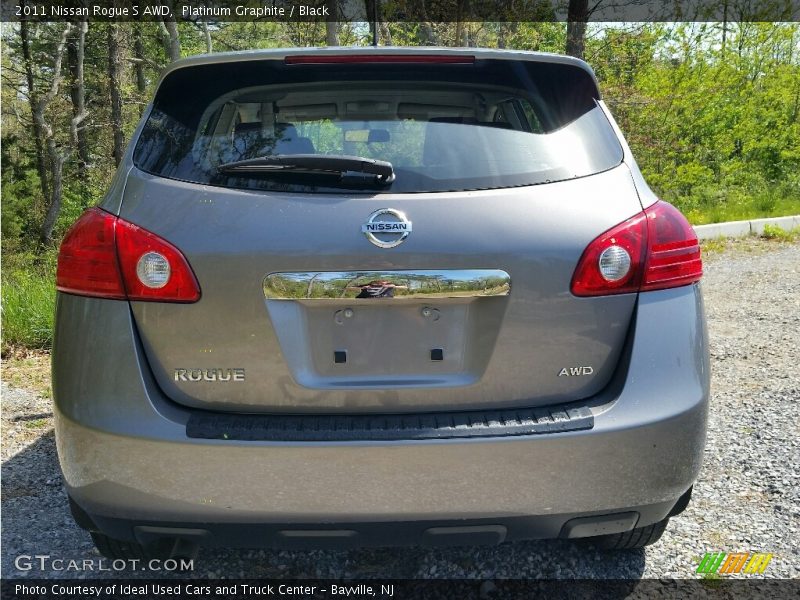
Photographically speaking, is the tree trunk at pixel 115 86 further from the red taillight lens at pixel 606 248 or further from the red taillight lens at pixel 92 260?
the red taillight lens at pixel 606 248

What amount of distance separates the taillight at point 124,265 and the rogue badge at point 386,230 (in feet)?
1.61

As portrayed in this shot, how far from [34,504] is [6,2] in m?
25.9

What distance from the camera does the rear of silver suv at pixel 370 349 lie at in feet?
6.29

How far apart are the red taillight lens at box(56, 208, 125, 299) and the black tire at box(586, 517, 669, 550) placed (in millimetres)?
1779

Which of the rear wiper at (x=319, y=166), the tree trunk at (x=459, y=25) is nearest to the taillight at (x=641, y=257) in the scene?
the rear wiper at (x=319, y=166)

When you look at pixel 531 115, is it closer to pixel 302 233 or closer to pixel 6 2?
pixel 302 233

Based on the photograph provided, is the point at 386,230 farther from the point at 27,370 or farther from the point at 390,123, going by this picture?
the point at 27,370

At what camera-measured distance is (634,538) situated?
2.46 meters

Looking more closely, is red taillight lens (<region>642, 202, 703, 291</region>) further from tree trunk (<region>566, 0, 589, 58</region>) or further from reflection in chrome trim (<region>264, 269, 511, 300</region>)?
tree trunk (<region>566, 0, 589, 58</region>)

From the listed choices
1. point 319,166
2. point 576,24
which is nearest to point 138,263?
point 319,166

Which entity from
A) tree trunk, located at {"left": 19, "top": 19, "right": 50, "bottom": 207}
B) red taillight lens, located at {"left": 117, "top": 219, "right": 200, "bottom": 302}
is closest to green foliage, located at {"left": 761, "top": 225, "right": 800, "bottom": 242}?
red taillight lens, located at {"left": 117, "top": 219, "right": 200, "bottom": 302}

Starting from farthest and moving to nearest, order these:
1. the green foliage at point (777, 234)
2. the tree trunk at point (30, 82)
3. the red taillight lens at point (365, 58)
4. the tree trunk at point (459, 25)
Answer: the tree trunk at point (30, 82), the tree trunk at point (459, 25), the green foliage at point (777, 234), the red taillight lens at point (365, 58)

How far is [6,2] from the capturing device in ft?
78.0

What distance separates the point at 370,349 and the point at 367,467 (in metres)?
0.31
